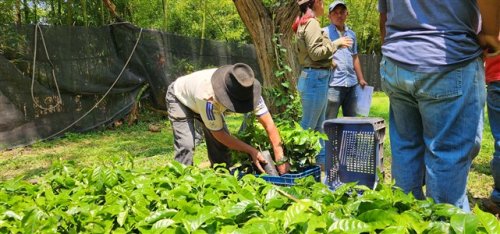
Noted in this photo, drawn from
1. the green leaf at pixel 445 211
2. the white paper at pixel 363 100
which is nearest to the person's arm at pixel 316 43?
the white paper at pixel 363 100

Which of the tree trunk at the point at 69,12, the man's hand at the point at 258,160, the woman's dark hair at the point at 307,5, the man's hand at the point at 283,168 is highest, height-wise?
the tree trunk at the point at 69,12

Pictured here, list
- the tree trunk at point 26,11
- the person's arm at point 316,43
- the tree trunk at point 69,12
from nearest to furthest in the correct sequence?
the person's arm at point 316,43 < the tree trunk at point 26,11 < the tree trunk at point 69,12

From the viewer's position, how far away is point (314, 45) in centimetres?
397

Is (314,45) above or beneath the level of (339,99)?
above

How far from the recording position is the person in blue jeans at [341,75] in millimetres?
4518

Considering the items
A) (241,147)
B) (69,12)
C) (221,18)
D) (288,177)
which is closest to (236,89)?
(241,147)

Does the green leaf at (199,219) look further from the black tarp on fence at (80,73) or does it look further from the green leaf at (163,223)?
the black tarp on fence at (80,73)

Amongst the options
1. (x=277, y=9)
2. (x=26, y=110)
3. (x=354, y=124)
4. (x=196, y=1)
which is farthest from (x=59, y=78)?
(x=196, y=1)

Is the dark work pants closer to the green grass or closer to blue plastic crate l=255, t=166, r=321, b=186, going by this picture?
the green grass

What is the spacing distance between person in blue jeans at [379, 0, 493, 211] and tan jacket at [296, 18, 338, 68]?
193 cm

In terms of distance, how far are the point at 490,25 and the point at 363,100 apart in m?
2.83

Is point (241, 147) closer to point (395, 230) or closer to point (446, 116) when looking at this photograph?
point (446, 116)

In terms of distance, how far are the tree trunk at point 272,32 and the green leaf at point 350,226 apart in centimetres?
384

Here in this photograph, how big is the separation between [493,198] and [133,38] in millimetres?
6987
